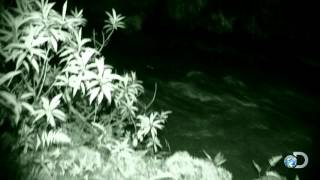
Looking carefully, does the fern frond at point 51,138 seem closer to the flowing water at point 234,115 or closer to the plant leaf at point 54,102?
the plant leaf at point 54,102

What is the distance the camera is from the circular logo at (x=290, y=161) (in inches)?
239

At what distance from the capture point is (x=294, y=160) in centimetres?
631

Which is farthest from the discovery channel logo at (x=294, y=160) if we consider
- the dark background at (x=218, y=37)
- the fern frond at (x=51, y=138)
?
the fern frond at (x=51, y=138)

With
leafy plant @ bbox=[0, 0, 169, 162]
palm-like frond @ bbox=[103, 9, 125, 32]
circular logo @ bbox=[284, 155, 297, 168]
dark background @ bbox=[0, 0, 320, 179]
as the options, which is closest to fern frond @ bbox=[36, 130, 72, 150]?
leafy plant @ bbox=[0, 0, 169, 162]

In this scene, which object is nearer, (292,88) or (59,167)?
(59,167)

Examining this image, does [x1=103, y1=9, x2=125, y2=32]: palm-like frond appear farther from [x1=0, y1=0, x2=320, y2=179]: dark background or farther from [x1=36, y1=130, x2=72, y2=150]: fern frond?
[x1=0, y1=0, x2=320, y2=179]: dark background

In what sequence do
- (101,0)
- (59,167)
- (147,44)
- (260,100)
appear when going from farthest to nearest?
(101,0) → (147,44) → (260,100) → (59,167)

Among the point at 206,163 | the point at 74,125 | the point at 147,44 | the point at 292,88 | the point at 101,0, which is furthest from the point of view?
the point at 101,0

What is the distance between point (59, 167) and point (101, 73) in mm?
1019

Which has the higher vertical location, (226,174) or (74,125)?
(74,125)

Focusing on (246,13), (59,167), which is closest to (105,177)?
(59,167)

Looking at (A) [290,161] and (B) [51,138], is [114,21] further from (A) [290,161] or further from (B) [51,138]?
(A) [290,161]

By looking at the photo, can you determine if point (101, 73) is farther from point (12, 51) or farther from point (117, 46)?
point (117, 46)

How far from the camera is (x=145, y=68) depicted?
845 centimetres
